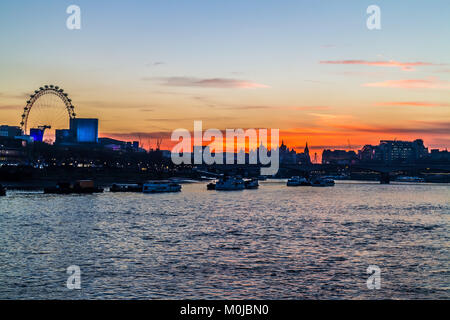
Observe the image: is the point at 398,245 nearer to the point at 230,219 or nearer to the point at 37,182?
the point at 230,219

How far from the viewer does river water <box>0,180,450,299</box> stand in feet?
85.4

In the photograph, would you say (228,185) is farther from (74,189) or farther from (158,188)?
(74,189)

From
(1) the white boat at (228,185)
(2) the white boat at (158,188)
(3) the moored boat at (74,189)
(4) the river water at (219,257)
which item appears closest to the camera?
(4) the river water at (219,257)

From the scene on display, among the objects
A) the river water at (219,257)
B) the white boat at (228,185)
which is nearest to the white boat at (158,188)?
the white boat at (228,185)

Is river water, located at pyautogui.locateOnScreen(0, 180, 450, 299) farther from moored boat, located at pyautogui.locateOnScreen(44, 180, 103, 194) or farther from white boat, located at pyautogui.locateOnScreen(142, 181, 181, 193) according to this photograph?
white boat, located at pyautogui.locateOnScreen(142, 181, 181, 193)

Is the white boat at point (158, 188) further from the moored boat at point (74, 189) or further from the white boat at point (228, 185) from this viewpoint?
the white boat at point (228, 185)

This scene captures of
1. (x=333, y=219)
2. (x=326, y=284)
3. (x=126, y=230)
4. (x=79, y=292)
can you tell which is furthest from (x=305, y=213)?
(x=79, y=292)

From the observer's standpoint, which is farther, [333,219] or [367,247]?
[333,219]

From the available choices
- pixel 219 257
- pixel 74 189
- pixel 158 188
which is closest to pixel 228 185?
pixel 158 188

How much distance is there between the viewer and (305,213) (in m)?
76.2

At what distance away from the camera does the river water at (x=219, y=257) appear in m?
26.0

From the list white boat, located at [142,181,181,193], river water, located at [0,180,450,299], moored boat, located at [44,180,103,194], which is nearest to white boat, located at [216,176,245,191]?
white boat, located at [142,181,181,193]
